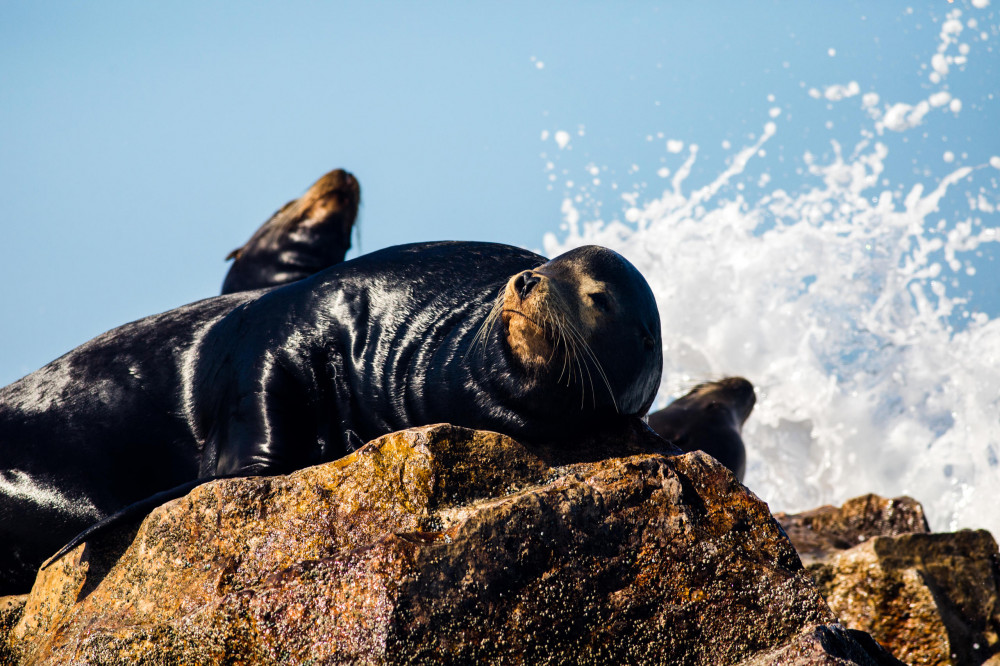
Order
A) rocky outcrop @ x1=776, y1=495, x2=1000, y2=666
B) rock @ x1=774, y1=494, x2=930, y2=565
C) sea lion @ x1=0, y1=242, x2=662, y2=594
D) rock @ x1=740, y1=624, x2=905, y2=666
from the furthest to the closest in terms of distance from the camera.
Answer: rock @ x1=774, y1=494, x2=930, y2=565
rocky outcrop @ x1=776, y1=495, x2=1000, y2=666
sea lion @ x1=0, y1=242, x2=662, y2=594
rock @ x1=740, y1=624, x2=905, y2=666

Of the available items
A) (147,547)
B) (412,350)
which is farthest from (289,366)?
(147,547)

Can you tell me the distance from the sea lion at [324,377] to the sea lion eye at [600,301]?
1 centimetres

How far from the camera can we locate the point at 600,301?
455cm

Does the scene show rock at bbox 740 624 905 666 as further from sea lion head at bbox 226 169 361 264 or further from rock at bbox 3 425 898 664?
sea lion head at bbox 226 169 361 264

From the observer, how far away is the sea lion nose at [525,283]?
170 inches

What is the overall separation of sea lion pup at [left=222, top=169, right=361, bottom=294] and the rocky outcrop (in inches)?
233

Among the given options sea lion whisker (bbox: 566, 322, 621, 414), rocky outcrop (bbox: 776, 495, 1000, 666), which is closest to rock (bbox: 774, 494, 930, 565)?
rocky outcrop (bbox: 776, 495, 1000, 666)

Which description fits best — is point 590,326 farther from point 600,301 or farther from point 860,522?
point 860,522

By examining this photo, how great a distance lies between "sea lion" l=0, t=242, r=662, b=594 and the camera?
446 cm

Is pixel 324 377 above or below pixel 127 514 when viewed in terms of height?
above

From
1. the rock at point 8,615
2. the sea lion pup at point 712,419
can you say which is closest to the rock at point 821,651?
the rock at point 8,615

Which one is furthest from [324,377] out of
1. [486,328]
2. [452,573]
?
[452,573]

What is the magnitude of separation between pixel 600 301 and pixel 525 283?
392mm

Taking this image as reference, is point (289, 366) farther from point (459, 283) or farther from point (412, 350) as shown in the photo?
point (459, 283)
